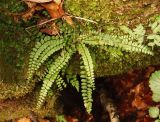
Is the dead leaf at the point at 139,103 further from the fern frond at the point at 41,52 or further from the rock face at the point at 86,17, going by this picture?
the fern frond at the point at 41,52

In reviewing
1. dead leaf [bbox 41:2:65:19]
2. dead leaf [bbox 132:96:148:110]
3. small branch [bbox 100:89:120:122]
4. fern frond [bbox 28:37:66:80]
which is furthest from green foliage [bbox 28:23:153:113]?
dead leaf [bbox 132:96:148:110]

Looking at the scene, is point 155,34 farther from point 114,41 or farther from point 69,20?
point 69,20

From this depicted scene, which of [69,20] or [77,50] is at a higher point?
[69,20]

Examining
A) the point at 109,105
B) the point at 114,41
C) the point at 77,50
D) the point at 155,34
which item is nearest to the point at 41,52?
the point at 77,50

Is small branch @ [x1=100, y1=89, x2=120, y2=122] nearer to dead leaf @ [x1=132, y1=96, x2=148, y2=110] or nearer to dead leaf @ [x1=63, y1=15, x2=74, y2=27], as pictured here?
dead leaf @ [x1=132, y1=96, x2=148, y2=110]

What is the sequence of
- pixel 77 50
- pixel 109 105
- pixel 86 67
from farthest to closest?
1. pixel 109 105
2. pixel 77 50
3. pixel 86 67

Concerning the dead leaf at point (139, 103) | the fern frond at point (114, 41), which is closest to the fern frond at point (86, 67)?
the fern frond at point (114, 41)

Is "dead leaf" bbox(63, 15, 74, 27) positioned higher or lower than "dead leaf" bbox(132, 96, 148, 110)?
higher
